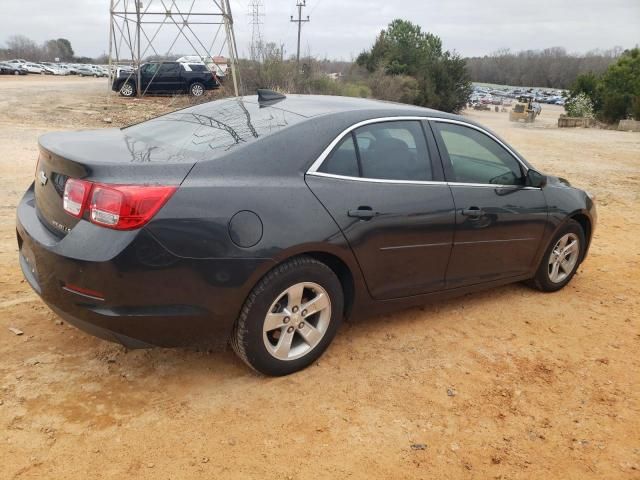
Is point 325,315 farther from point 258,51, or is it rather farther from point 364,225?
point 258,51

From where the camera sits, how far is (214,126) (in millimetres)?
3451

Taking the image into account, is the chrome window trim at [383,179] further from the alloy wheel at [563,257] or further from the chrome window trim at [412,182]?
the alloy wheel at [563,257]

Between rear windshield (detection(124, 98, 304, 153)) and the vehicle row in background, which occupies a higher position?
rear windshield (detection(124, 98, 304, 153))

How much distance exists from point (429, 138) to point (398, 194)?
1.91 ft

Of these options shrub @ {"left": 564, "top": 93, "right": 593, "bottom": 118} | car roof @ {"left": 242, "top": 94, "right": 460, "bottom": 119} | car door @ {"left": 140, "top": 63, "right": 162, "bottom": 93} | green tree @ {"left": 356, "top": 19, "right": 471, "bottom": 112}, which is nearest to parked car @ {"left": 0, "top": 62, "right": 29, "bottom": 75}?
green tree @ {"left": 356, "top": 19, "right": 471, "bottom": 112}

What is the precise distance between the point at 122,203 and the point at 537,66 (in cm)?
15477

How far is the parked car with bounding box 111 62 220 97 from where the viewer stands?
22453mm

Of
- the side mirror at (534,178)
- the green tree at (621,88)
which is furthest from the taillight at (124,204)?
the green tree at (621,88)

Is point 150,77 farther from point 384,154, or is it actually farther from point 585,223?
point 384,154

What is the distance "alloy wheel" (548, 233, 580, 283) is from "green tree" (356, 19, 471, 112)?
3260cm

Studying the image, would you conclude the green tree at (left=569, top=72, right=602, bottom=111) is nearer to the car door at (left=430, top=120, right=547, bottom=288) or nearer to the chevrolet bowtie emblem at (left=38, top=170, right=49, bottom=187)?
the car door at (left=430, top=120, right=547, bottom=288)

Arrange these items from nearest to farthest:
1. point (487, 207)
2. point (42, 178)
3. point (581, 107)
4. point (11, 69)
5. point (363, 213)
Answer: point (42, 178) → point (363, 213) → point (487, 207) → point (581, 107) → point (11, 69)

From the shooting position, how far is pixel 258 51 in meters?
23.9

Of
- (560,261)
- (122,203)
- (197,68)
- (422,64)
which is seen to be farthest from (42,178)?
(422,64)
